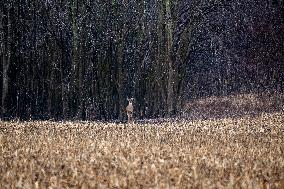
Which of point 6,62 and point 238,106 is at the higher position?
point 6,62

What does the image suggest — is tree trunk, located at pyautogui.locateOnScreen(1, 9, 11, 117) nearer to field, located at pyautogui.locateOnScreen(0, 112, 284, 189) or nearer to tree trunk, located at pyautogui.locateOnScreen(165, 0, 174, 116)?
tree trunk, located at pyautogui.locateOnScreen(165, 0, 174, 116)

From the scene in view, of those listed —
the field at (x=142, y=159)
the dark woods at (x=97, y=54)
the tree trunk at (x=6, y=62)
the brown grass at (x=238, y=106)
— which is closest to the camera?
the field at (x=142, y=159)

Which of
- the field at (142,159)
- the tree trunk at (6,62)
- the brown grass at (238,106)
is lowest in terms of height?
the field at (142,159)

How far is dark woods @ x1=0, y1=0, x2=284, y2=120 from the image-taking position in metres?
21.5

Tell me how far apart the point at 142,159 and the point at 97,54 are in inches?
648

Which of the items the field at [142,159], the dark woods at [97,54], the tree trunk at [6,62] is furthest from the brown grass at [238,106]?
the field at [142,159]

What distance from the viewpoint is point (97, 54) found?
2425cm

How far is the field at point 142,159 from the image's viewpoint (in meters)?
6.57

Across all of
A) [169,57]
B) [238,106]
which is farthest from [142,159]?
[238,106]

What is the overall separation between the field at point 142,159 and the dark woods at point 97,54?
29.6 feet

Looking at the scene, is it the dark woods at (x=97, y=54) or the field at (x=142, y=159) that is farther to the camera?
the dark woods at (x=97, y=54)

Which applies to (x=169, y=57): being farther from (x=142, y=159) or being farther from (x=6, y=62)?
(x=142, y=159)

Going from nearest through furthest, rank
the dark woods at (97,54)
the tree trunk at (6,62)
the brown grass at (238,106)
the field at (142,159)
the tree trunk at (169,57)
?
the field at (142,159) < the tree trunk at (6,62) < the tree trunk at (169,57) < the dark woods at (97,54) < the brown grass at (238,106)

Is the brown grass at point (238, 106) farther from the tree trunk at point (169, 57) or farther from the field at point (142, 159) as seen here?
the field at point (142, 159)
